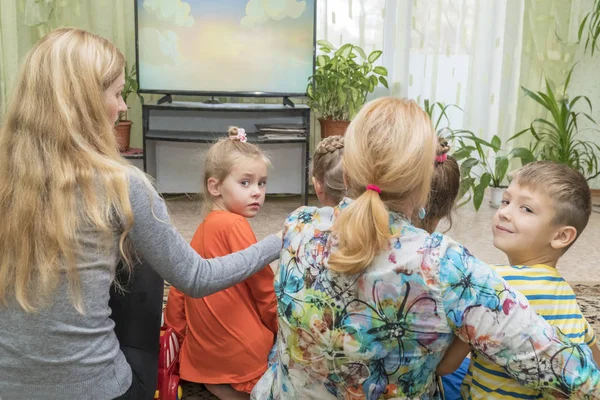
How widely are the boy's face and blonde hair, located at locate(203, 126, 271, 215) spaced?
0.76m

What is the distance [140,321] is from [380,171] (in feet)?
2.29

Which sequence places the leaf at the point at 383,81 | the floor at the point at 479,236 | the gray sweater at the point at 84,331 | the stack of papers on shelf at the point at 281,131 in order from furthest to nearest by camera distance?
the leaf at the point at 383,81 < the stack of papers on shelf at the point at 281,131 < the floor at the point at 479,236 < the gray sweater at the point at 84,331

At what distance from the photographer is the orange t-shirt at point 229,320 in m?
1.61

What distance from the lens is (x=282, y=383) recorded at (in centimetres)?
126

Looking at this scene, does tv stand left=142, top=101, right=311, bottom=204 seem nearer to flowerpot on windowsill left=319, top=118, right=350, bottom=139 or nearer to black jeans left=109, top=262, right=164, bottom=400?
flowerpot on windowsill left=319, top=118, right=350, bottom=139

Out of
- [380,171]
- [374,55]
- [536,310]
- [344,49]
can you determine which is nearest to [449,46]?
[374,55]

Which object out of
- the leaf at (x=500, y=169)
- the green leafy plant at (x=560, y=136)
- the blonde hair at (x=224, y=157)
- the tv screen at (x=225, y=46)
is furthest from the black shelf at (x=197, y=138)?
the blonde hair at (x=224, y=157)

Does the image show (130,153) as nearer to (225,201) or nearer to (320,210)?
(225,201)

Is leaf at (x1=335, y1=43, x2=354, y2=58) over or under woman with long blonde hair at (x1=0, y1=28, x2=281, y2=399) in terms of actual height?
over

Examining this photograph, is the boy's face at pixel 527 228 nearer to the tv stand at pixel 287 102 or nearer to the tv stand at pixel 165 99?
the tv stand at pixel 287 102

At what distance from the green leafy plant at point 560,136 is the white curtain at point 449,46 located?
0.79 ft

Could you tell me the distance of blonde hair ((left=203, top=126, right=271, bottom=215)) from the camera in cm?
177

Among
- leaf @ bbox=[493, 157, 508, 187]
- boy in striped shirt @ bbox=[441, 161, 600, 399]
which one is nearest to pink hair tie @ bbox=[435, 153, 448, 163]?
boy in striped shirt @ bbox=[441, 161, 600, 399]

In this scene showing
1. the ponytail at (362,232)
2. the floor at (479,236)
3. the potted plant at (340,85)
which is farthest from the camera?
the potted plant at (340,85)
